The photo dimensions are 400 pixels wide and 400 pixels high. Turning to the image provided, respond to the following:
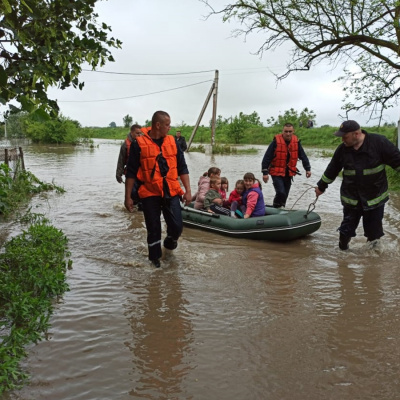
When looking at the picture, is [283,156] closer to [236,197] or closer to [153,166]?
[236,197]

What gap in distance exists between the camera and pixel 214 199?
7809 mm

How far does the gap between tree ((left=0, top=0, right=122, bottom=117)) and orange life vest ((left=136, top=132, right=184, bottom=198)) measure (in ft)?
3.29

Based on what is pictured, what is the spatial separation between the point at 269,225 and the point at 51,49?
4115 millimetres

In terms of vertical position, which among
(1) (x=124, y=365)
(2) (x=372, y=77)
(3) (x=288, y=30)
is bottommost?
(1) (x=124, y=365)

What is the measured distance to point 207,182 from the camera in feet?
25.8

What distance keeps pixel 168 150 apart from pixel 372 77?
9139 millimetres

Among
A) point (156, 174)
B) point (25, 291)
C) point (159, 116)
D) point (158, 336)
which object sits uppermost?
point (159, 116)

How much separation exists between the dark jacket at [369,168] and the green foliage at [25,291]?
3811 mm

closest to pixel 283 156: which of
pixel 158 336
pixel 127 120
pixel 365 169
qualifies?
pixel 365 169

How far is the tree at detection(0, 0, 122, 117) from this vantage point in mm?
3711

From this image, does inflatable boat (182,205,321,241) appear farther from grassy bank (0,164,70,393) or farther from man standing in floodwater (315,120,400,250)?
grassy bank (0,164,70,393)

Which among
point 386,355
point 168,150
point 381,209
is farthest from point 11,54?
point 381,209

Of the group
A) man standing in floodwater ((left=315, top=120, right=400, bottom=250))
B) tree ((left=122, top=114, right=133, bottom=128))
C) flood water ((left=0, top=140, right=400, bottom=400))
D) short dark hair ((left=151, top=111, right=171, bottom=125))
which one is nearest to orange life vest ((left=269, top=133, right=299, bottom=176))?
flood water ((left=0, top=140, right=400, bottom=400))

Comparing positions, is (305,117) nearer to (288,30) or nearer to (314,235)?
(288,30)
